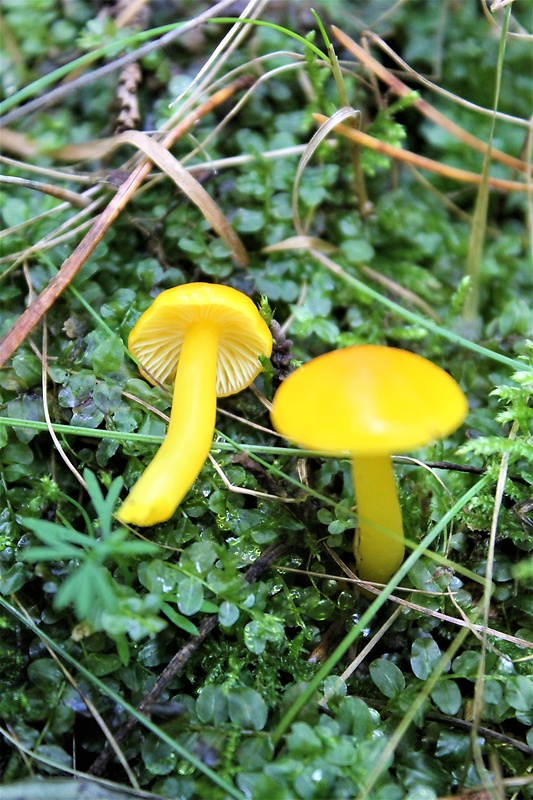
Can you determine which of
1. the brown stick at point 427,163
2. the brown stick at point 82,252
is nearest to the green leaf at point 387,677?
the brown stick at point 82,252

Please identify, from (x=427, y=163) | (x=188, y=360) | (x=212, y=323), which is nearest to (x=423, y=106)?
(x=427, y=163)

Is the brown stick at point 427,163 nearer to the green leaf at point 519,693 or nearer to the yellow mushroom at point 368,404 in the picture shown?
the yellow mushroom at point 368,404

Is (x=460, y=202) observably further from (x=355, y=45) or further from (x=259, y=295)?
(x=259, y=295)

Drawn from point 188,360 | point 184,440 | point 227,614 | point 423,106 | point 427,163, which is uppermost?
point 423,106

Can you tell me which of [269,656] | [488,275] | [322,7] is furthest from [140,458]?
[322,7]

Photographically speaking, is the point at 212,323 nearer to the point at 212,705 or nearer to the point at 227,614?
the point at 227,614

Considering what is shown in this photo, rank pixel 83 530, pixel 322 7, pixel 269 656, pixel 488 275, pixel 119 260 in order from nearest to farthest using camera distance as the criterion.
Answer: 1. pixel 269 656
2. pixel 83 530
3. pixel 119 260
4. pixel 488 275
5. pixel 322 7

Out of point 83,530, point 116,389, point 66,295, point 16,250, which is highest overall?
point 16,250
